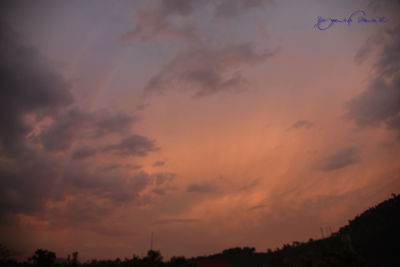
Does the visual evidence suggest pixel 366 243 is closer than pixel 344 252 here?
No

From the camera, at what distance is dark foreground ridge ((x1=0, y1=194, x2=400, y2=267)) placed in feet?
137

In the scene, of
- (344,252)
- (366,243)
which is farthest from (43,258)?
(366,243)

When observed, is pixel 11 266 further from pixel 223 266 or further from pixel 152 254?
pixel 223 266

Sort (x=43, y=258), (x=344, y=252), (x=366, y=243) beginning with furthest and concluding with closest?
(x=366, y=243), (x=43, y=258), (x=344, y=252)

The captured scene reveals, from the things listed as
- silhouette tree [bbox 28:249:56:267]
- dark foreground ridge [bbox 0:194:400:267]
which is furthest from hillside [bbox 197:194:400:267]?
silhouette tree [bbox 28:249:56:267]

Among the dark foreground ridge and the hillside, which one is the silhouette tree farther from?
the hillside

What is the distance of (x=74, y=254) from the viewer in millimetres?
86062

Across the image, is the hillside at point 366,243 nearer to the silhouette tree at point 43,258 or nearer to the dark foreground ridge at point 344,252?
the dark foreground ridge at point 344,252

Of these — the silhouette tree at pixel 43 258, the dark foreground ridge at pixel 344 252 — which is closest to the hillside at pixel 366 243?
the dark foreground ridge at pixel 344 252

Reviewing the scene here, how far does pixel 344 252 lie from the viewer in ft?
142

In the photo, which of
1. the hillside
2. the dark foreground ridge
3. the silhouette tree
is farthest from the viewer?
the hillside

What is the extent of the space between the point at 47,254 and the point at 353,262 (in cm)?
6006

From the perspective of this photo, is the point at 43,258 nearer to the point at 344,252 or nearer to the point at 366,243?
the point at 344,252

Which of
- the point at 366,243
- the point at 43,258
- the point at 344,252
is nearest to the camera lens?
the point at 344,252
